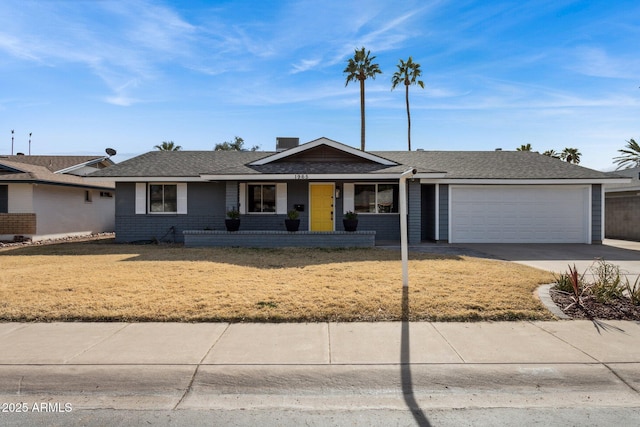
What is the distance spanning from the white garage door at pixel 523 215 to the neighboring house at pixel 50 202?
17609mm

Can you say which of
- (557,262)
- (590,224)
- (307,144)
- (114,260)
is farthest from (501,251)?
(114,260)

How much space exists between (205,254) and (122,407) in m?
8.55

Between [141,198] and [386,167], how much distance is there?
9987 millimetres

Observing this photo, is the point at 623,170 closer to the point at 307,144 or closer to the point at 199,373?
the point at 307,144

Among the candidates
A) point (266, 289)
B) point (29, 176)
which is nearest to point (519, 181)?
point (266, 289)

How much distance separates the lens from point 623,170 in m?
24.2

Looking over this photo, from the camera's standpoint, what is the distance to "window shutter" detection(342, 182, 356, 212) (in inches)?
631

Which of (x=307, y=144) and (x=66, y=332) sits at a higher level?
(x=307, y=144)

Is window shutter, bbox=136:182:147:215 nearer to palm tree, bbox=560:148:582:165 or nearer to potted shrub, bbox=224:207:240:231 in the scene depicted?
potted shrub, bbox=224:207:240:231

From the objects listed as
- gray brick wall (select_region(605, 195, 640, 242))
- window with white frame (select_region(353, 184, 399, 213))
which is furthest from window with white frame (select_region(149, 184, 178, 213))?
gray brick wall (select_region(605, 195, 640, 242))

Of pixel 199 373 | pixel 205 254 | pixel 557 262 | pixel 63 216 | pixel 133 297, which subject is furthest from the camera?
pixel 63 216

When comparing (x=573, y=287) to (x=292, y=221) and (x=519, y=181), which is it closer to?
(x=292, y=221)

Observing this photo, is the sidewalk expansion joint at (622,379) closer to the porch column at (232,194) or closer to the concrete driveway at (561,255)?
the concrete driveway at (561,255)

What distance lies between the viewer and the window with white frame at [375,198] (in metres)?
16.1
